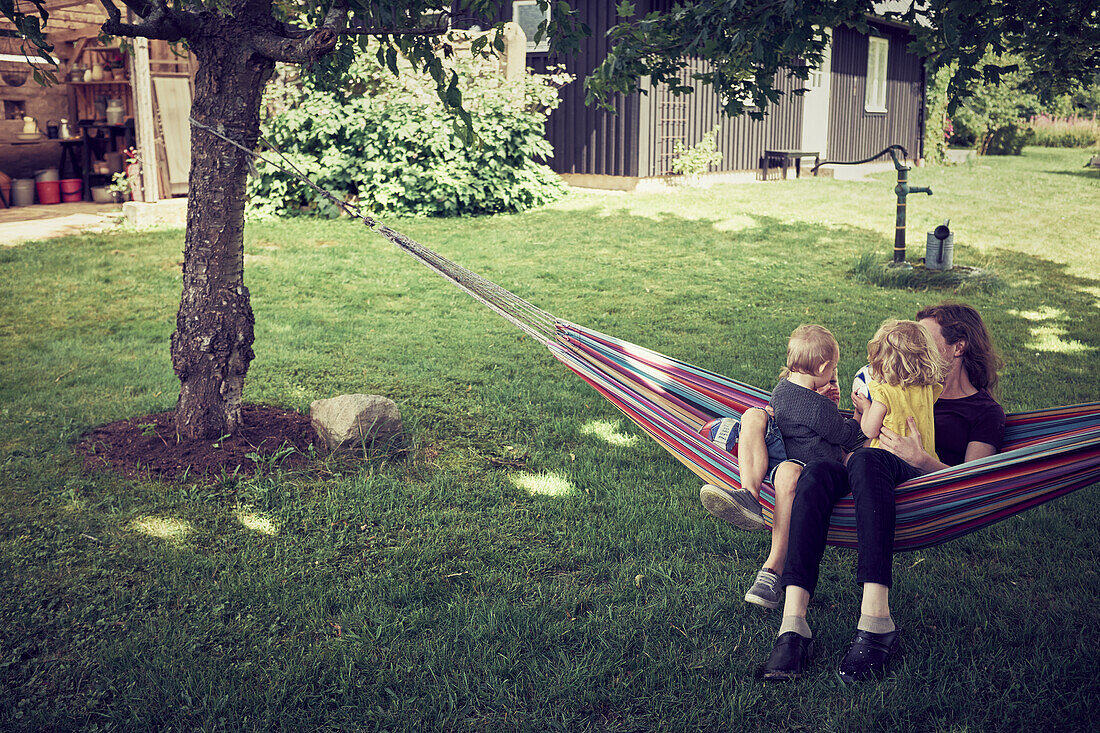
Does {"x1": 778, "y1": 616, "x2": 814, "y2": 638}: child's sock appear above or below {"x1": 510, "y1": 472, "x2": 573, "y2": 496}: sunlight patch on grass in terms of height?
below

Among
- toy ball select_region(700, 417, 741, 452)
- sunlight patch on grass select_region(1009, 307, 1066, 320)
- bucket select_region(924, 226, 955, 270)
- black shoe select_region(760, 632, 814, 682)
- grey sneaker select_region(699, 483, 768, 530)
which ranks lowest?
black shoe select_region(760, 632, 814, 682)

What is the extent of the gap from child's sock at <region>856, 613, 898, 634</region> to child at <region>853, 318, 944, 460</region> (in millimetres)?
539

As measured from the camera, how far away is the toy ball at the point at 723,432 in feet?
8.04

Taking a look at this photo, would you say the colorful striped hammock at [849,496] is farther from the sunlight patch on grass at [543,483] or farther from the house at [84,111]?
the house at [84,111]

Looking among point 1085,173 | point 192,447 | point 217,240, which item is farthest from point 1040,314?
point 1085,173

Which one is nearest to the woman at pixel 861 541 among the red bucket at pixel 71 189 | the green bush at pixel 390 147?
the green bush at pixel 390 147

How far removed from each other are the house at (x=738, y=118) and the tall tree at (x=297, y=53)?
445 cm

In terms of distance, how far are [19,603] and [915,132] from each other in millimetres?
18304

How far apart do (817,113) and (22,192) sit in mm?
11896

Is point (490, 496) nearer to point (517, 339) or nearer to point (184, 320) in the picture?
point (184, 320)

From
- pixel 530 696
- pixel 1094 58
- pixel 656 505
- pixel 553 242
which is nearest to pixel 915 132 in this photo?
pixel 553 242

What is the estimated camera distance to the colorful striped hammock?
1852mm

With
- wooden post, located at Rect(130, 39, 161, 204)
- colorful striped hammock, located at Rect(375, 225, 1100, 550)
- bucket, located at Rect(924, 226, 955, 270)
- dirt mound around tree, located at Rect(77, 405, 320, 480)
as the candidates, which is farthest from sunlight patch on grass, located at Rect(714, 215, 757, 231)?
dirt mound around tree, located at Rect(77, 405, 320, 480)

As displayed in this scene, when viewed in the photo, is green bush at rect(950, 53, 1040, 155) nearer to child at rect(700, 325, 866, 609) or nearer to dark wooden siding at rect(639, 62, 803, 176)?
dark wooden siding at rect(639, 62, 803, 176)
